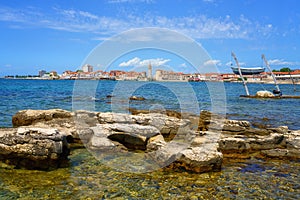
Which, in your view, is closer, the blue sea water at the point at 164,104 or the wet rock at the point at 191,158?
the wet rock at the point at 191,158

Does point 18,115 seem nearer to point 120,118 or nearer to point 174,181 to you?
point 120,118

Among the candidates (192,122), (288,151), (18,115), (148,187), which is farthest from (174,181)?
(18,115)

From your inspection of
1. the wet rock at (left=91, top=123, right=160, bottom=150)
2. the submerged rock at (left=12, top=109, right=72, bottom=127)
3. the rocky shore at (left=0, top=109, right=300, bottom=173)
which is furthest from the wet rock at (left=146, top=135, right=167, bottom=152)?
the submerged rock at (left=12, top=109, right=72, bottom=127)

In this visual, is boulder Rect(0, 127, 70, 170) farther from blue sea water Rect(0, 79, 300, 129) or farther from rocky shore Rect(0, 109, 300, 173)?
blue sea water Rect(0, 79, 300, 129)

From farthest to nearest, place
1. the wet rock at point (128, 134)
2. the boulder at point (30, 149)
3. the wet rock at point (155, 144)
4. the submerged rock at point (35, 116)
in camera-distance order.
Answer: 1. the submerged rock at point (35, 116)
2. the wet rock at point (128, 134)
3. the wet rock at point (155, 144)
4. the boulder at point (30, 149)

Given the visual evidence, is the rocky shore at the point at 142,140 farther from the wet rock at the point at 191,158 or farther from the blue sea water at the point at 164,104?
the blue sea water at the point at 164,104

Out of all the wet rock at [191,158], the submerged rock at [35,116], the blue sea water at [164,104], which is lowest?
the blue sea water at [164,104]

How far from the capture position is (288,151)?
32.4ft

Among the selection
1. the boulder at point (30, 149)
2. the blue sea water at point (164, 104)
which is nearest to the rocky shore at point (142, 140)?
the boulder at point (30, 149)

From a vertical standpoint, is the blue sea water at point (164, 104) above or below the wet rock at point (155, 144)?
below

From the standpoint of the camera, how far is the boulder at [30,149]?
7.63 m

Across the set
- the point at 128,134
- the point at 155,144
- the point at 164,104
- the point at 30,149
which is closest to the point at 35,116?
the point at 128,134

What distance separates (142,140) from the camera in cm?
1025

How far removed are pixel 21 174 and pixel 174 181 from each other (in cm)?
416
